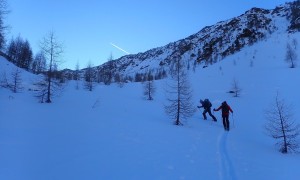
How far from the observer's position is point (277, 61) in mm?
46375

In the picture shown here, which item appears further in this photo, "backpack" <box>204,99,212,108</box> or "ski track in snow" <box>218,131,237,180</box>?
"backpack" <box>204,99,212,108</box>

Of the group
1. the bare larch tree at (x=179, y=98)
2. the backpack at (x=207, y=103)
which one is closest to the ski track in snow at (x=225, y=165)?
the bare larch tree at (x=179, y=98)

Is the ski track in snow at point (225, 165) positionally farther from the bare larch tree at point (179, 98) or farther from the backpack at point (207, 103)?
the backpack at point (207, 103)

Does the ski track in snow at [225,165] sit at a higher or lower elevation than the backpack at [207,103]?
lower

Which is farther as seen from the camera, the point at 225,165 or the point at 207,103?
the point at 207,103

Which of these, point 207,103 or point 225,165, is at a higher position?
point 207,103

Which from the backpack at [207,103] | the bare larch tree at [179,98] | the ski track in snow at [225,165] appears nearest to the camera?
the ski track in snow at [225,165]

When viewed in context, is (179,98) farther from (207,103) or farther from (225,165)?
(225,165)

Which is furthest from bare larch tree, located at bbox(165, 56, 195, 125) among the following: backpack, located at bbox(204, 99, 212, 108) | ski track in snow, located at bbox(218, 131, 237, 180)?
ski track in snow, located at bbox(218, 131, 237, 180)

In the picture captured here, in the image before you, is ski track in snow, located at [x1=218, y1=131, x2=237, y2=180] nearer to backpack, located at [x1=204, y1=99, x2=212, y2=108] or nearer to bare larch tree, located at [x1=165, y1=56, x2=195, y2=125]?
bare larch tree, located at [x1=165, y1=56, x2=195, y2=125]

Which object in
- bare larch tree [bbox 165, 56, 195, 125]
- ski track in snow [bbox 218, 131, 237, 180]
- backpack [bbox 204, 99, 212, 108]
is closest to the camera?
ski track in snow [bbox 218, 131, 237, 180]

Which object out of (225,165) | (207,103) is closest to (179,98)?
(207,103)

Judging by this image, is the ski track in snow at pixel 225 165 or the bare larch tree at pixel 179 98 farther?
the bare larch tree at pixel 179 98

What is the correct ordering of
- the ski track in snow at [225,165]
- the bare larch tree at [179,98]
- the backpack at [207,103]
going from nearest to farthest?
the ski track in snow at [225,165] → the bare larch tree at [179,98] → the backpack at [207,103]
